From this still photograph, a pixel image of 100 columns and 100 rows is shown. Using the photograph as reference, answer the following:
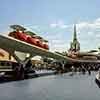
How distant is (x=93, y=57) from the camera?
187500 millimetres

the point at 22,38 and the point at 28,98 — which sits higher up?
the point at 22,38

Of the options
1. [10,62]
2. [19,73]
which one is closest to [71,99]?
[19,73]

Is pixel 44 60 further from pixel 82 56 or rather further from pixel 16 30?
pixel 16 30

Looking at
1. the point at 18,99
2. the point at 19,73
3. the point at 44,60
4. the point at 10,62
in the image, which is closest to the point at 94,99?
the point at 18,99

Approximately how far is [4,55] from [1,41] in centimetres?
4038

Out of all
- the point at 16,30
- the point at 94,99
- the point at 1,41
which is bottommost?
the point at 94,99

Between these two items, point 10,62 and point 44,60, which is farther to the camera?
point 44,60

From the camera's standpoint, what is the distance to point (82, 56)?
640 ft

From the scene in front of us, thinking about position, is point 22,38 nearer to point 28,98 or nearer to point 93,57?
point 28,98

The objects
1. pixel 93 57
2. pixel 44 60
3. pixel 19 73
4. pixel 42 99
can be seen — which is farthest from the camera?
pixel 93 57

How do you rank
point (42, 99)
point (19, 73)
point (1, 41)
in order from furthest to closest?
1. point (19, 73)
2. point (1, 41)
3. point (42, 99)

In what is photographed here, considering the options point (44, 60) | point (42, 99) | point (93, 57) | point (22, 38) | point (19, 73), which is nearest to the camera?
point (42, 99)

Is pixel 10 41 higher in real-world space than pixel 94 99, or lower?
higher

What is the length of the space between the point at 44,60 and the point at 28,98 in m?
146
